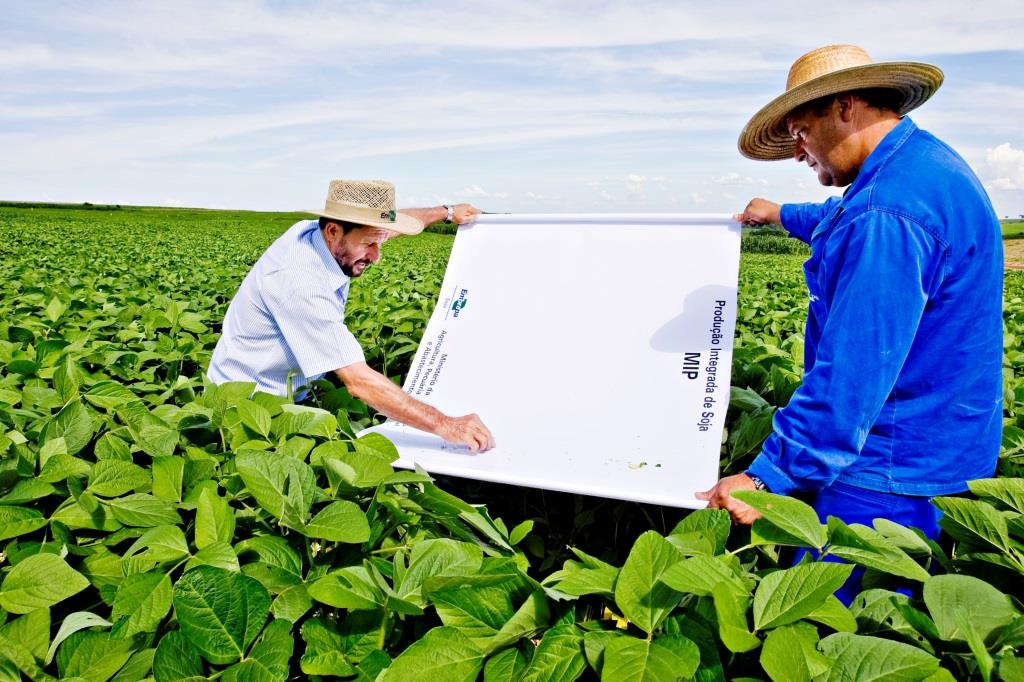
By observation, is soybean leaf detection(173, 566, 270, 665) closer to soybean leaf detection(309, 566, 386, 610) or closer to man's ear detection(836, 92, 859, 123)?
soybean leaf detection(309, 566, 386, 610)

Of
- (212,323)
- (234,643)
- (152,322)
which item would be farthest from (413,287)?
(234,643)

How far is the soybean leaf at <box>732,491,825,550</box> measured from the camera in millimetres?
1240

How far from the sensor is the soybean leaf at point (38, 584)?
4.09ft

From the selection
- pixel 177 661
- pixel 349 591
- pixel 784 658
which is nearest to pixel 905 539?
pixel 784 658

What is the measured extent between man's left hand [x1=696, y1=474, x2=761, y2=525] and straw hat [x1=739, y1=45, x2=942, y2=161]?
3.65ft

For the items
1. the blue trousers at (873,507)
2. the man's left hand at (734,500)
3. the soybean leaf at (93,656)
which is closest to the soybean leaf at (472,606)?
the soybean leaf at (93,656)

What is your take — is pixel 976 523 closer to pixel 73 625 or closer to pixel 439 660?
pixel 439 660

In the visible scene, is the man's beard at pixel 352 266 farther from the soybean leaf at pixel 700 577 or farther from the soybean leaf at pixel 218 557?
the soybean leaf at pixel 700 577

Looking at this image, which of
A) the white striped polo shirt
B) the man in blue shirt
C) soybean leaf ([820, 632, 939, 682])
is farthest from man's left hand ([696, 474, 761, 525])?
the white striped polo shirt

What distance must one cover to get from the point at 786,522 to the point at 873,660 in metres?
0.25

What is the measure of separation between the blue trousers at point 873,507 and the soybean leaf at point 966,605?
3.21ft

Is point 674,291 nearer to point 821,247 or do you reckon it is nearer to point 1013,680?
point 821,247

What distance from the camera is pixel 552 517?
11.6 feet

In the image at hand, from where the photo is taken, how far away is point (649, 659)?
1.06 m
